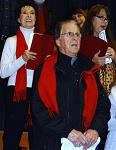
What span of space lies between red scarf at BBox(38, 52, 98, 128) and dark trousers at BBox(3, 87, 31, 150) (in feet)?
2.85

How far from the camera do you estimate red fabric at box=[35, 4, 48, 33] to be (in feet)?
13.7

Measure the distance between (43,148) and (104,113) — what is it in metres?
0.44

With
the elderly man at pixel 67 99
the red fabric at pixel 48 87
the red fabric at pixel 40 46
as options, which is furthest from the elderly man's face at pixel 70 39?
the red fabric at pixel 40 46

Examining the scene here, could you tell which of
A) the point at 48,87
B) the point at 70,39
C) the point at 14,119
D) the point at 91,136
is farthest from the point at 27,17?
the point at 91,136

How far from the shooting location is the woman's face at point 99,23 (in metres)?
3.45

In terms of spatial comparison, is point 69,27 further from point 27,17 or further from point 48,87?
point 27,17

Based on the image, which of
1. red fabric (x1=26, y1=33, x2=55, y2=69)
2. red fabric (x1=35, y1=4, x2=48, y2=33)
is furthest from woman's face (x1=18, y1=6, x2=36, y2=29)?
red fabric (x1=26, y1=33, x2=55, y2=69)

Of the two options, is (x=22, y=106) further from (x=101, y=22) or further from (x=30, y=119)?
(x=101, y=22)

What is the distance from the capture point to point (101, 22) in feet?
11.3

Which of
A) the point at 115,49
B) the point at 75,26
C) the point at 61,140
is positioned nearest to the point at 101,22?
the point at 115,49

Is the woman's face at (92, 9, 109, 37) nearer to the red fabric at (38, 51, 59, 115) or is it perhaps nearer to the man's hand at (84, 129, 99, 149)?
the red fabric at (38, 51, 59, 115)

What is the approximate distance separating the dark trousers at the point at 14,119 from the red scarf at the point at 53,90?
2.85 ft

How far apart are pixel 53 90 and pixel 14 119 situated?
102cm

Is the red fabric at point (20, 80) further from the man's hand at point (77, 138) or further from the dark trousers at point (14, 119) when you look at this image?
the man's hand at point (77, 138)
